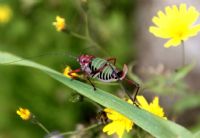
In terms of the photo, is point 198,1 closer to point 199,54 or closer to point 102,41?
point 199,54

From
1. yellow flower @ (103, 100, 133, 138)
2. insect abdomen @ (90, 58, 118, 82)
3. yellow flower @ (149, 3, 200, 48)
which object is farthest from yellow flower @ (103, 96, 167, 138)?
yellow flower @ (149, 3, 200, 48)

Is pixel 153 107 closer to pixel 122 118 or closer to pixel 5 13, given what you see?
pixel 122 118

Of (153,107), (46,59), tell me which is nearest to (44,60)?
(46,59)

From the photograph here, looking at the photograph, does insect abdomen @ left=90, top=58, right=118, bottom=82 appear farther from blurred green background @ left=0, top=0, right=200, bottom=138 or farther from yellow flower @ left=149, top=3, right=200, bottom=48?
blurred green background @ left=0, top=0, right=200, bottom=138

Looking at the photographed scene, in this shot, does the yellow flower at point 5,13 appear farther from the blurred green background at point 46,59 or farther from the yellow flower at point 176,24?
the yellow flower at point 176,24

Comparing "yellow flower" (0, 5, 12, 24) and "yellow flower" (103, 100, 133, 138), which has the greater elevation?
"yellow flower" (0, 5, 12, 24)

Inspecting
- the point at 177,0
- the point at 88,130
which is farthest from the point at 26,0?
the point at 88,130
